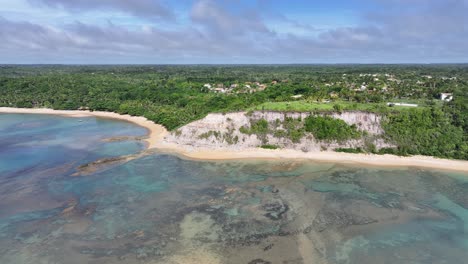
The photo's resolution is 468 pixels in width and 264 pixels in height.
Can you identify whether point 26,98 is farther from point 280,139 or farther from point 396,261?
point 396,261

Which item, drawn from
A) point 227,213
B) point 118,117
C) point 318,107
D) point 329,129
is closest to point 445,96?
point 318,107

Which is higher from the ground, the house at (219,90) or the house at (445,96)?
the house at (445,96)

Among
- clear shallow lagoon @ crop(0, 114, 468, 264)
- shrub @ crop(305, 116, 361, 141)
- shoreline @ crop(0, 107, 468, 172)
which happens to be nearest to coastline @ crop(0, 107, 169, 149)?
shoreline @ crop(0, 107, 468, 172)

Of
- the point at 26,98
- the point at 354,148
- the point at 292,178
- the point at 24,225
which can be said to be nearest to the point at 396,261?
the point at 292,178

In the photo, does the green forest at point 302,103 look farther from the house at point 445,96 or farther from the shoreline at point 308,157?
the shoreline at point 308,157

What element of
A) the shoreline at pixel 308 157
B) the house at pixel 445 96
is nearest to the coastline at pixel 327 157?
the shoreline at pixel 308 157

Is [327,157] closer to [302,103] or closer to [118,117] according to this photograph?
[302,103]

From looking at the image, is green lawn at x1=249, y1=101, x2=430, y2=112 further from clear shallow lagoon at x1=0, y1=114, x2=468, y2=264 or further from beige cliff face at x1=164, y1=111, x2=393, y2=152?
clear shallow lagoon at x1=0, y1=114, x2=468, y2=264
